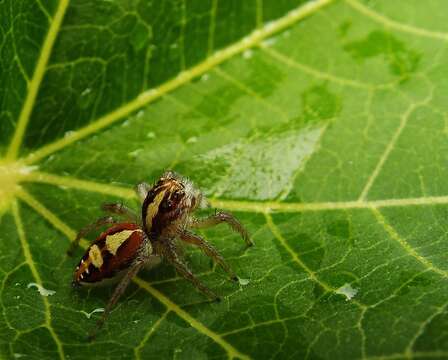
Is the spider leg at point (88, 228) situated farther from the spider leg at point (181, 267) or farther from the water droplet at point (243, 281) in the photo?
the water droplet at point (243, 281)

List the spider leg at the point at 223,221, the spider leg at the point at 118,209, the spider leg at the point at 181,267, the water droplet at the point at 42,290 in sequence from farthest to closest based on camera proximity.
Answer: the spider leg at the point at 118,209, the spider leg at the point at 223,221, the water droplet at the point at 42,290, the spider leg at the point at 181,267

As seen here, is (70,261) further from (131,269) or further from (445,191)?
(445,191)

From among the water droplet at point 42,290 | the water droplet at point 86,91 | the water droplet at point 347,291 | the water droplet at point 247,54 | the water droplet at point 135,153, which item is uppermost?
the water droplet at point 247,54

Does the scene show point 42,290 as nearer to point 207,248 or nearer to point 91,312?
point 91,312

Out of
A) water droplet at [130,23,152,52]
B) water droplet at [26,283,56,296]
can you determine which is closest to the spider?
water droplet at [26,283,56,296]

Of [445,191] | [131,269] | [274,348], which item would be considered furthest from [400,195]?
[131,269]

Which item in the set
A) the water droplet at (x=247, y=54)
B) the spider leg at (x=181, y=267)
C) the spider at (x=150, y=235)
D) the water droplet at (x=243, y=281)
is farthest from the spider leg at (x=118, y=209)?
the water droplet at (x=247, y=54)

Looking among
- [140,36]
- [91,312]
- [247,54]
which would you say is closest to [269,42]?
[247,54]
